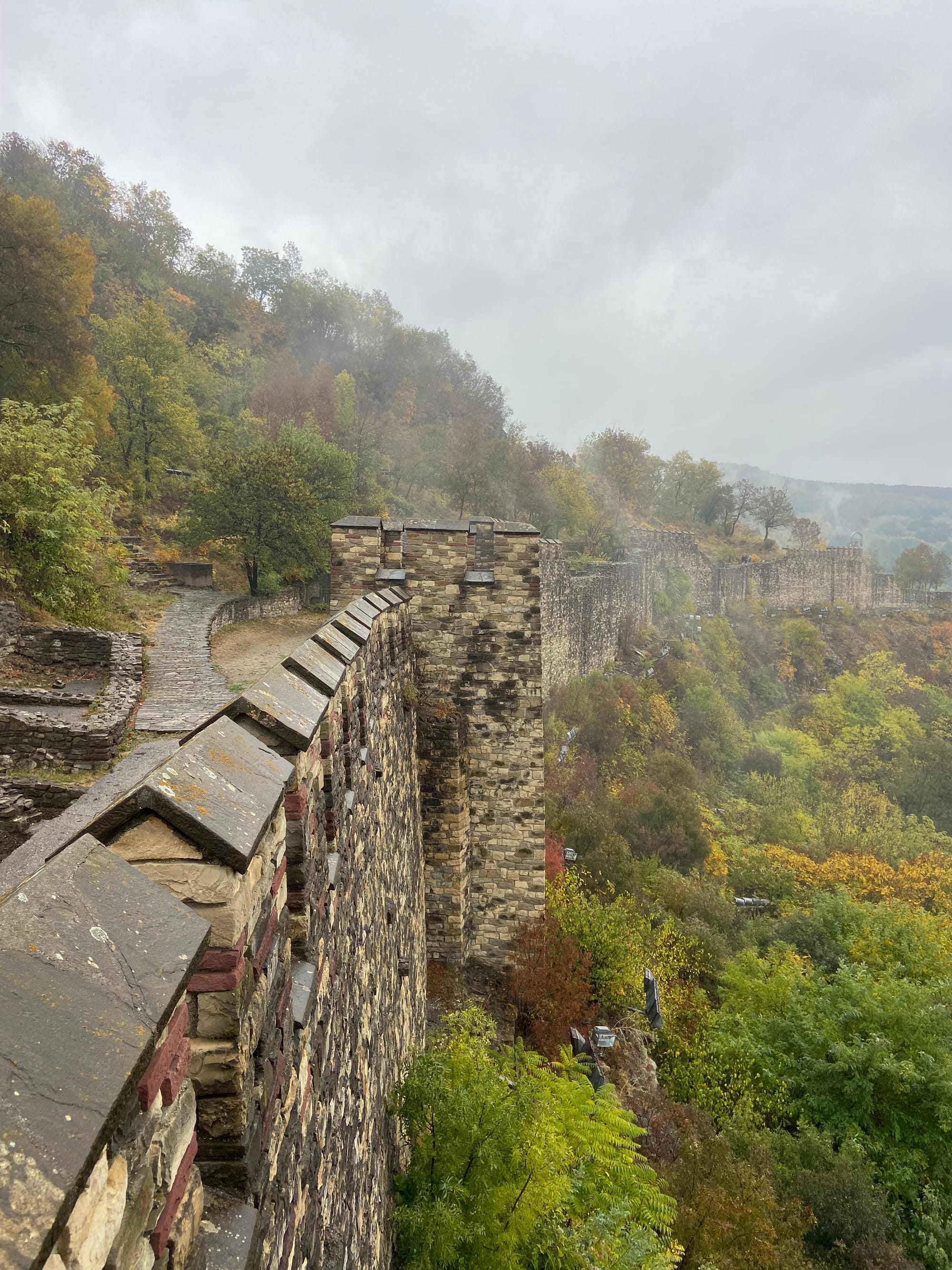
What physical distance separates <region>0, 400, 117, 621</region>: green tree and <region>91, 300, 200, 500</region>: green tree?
9720mm

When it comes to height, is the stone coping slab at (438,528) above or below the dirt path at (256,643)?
above

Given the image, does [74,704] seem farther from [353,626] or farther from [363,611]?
[353,626]

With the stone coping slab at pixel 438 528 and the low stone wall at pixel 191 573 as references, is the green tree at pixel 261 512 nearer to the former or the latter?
the low stone wall at pixel 191 573

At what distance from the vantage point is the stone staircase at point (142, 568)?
18750 mm

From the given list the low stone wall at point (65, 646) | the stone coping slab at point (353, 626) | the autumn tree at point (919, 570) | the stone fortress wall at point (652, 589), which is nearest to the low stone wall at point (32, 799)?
the low stone wall at point (65, 646)

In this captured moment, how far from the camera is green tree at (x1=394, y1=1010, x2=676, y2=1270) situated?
404 cm

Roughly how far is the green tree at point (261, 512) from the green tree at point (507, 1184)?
1648 centimetres

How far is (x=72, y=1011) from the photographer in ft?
2.97

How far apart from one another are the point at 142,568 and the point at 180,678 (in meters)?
9.16

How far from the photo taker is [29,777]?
8.09 m

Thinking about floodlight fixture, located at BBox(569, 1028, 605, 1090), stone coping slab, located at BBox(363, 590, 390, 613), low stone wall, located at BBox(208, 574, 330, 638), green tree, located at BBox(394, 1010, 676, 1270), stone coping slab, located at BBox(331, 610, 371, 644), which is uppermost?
stone coping slab, located at BBox(363, 590, 390, 613)

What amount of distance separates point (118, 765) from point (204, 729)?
23.2ft

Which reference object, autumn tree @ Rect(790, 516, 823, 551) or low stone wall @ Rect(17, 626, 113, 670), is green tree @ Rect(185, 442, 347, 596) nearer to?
low stone wall @ Rect(17, 626, 113, 670)

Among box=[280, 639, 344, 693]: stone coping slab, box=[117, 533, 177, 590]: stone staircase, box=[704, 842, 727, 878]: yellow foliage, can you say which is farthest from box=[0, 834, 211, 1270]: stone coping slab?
box=[117, 533, 177, 590]: stone staircase
